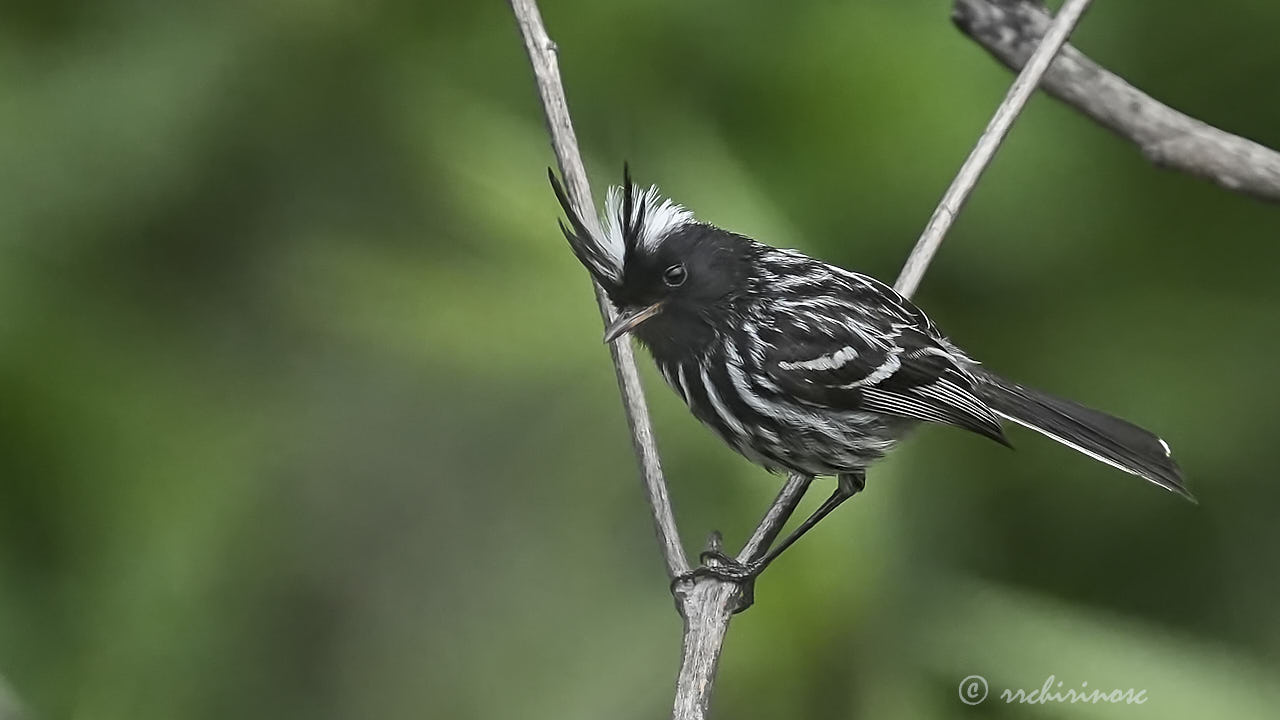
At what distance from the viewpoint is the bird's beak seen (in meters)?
2.62

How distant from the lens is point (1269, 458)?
3727 mm

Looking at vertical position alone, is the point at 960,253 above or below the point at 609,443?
above

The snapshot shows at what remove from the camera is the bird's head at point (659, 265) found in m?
2.72

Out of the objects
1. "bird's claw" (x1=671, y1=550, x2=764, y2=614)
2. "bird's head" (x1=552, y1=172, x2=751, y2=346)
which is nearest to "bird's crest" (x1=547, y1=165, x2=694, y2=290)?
"bird's head" (x1=552, y1=172, x2=751, y2=346)

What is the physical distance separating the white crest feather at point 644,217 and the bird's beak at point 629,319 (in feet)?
0.35

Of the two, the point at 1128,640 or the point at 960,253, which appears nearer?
the point at 1128,640

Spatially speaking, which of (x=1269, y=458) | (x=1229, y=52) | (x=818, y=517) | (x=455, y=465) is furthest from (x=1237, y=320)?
(x=455, y=465)

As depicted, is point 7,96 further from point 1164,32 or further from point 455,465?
point 1164,32

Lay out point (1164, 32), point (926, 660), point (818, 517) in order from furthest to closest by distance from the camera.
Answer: point (1164, 32) < point (926, 660) < point (818, 517)

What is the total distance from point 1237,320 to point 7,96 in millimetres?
3681

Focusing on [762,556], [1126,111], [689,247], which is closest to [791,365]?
[689,247]

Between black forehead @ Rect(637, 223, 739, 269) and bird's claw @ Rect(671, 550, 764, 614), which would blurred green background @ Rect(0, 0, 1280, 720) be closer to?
bird's claw @ Rect(671, 550, 764, 614)

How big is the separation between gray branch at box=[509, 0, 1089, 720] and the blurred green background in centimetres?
65

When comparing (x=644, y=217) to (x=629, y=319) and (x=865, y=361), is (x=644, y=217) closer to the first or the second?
(x=629, y=319)
